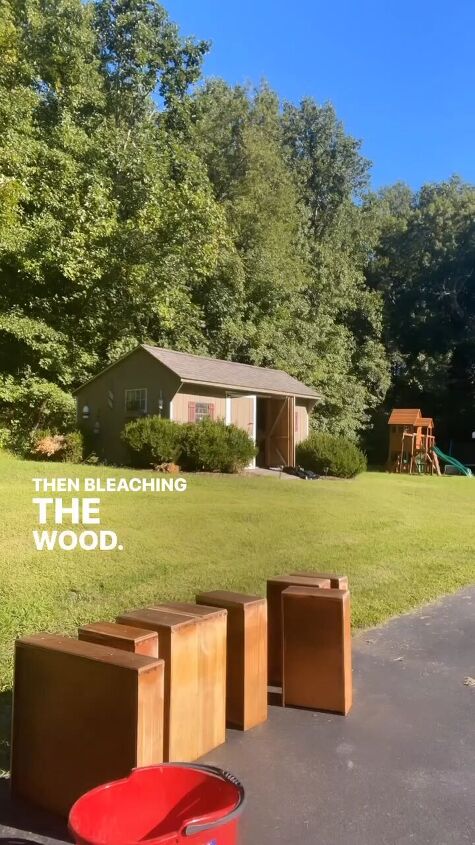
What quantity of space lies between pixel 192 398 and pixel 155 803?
31.8ft

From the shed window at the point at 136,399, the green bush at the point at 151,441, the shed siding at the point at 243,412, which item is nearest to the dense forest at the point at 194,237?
the shed window at the point at 136,399

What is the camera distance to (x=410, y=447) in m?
20.9

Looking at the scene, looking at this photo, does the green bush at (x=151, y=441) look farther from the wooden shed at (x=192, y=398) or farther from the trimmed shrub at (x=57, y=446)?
the trimmed shrub at (x=57, y=446)

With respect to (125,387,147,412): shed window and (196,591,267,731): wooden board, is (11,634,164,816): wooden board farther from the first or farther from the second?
(125,387,147,412): shed window

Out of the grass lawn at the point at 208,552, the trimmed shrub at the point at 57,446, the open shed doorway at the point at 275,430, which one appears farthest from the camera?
the open shed doorway at the point at 275,430

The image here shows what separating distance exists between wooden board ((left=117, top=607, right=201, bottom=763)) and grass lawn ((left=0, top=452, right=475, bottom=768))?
0.97 m

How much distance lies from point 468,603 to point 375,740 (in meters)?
2.85

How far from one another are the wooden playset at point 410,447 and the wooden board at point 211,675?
60.2ft

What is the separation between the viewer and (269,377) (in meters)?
16.0

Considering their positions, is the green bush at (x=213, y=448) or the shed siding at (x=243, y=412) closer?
the green bush at (x=213, y=448)

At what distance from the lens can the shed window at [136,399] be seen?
9039mm

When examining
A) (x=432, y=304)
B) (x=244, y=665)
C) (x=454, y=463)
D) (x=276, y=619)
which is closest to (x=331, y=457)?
(x=276, y=619)

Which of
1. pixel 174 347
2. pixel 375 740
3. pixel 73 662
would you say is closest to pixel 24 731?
pixel 73 662

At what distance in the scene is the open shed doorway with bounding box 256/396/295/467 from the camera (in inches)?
576
